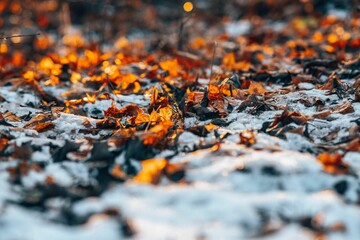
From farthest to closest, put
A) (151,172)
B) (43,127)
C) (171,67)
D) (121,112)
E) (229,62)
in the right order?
1. (229,62)
2. (171,67)
3. (121,112)
4. (43,127)
5. (151,172)

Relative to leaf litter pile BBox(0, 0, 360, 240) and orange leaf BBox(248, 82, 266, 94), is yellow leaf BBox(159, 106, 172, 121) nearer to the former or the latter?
leaf litter pile BBox(0, 0, 360, 240)

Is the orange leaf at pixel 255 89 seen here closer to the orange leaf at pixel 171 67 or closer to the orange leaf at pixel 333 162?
the orange leaf at pixel 171 67

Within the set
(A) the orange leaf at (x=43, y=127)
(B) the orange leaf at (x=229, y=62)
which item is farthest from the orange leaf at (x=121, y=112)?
(B) the orange leaf at (x=229, y=62)

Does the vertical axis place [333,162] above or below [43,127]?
above

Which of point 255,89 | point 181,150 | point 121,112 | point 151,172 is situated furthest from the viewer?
point 255,89

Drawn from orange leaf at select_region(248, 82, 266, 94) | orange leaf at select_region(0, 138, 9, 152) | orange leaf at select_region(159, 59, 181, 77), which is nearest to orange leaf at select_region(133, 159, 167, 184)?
orange leaf at select_region(0, 138, 9, 152)

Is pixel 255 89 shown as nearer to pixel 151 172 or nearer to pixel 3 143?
pixel 151 172

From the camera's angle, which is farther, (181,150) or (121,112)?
(121,112)

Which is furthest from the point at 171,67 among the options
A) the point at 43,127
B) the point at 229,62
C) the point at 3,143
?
the point at 3,143
